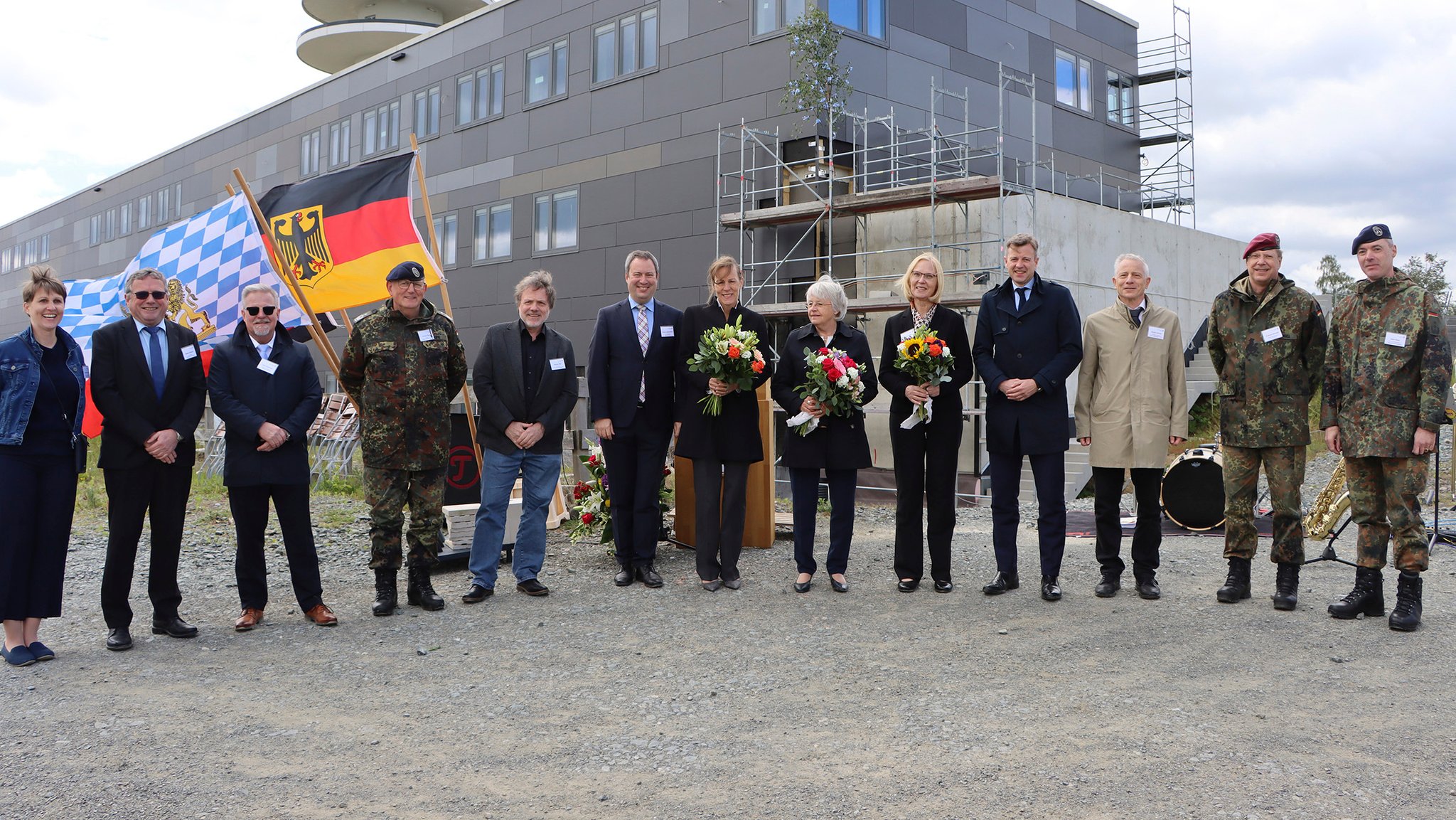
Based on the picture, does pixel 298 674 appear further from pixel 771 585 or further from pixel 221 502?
pixel 221 502

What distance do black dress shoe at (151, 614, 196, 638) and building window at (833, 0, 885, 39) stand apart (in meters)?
13.7

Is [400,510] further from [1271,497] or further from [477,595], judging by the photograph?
[1271,497]

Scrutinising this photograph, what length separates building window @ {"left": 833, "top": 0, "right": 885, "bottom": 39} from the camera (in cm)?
1602

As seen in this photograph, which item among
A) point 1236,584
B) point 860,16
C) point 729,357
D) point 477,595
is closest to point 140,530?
point 477,595

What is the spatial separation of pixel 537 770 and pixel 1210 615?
3.81 m

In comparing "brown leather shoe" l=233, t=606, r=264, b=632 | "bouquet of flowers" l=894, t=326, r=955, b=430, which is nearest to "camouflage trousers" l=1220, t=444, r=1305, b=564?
"bouquet of flowers" l=894, t=326, r=955, b=430

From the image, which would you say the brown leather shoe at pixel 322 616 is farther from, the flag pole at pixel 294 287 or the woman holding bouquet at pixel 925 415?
the woman holding bouquet at pixel 925 415

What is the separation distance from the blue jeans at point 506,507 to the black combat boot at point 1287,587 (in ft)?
13.5

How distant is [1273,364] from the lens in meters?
5.40

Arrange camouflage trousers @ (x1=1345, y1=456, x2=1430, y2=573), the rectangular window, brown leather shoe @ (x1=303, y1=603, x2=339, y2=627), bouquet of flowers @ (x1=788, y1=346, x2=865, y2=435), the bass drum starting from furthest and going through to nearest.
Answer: the rectangular window → the bass drum → bouquet of flowers @ (x1=788, y1=346, x2=865, y2=435) → brown leather shoe @ (x1=303, y1=603, x2=339, y2=627) → camouflage trousers @ (x1=1345, y1=456, x2=1430, y2=573)

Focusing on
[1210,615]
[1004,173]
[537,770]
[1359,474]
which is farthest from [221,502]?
[1004,173]

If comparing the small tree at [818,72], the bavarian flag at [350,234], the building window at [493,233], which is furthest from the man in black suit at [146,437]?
the building window at [493,233]

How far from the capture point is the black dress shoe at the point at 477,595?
19.1ft

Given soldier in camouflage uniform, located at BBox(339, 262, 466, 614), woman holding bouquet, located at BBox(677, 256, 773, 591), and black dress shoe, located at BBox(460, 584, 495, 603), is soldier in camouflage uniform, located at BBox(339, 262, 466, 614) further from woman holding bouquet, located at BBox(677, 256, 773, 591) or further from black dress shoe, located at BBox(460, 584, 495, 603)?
woman holding bouquet, located at BBox(677, 256, 773, 591)
